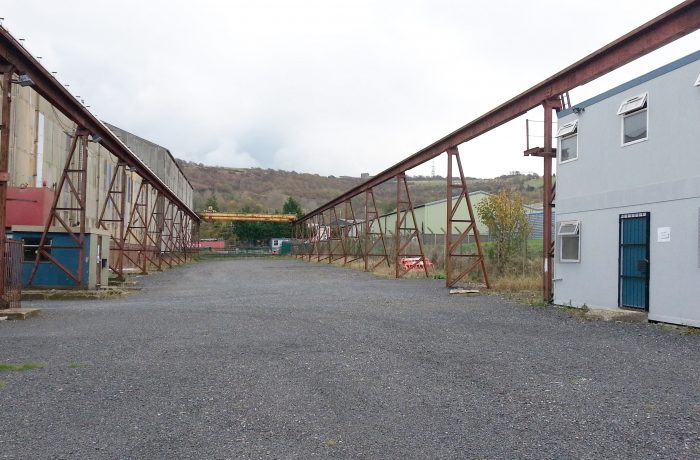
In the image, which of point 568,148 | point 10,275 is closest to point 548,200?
point 568,148

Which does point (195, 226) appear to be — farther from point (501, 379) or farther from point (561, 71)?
point (501, 379)

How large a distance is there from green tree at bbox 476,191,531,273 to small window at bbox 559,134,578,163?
28.8 feet

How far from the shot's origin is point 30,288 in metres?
17.7

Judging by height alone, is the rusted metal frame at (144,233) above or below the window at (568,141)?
below

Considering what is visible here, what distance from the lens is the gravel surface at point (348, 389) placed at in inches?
180

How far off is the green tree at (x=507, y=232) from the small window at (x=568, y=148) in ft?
28.8

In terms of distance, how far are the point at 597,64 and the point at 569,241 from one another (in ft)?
13.7

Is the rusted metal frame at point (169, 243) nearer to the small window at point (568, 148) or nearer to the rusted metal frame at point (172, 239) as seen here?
the rusted metal frame at point (172, 239)

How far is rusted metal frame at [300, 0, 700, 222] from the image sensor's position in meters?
11.1

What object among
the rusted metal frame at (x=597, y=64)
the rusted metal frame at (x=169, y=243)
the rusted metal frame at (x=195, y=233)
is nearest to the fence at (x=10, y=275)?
the rusted metal frame at (x=597, y=64)

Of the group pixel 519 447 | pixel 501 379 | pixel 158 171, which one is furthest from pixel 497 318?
pixel 158 171

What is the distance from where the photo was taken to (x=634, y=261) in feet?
39.7

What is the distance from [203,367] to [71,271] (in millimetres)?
12722

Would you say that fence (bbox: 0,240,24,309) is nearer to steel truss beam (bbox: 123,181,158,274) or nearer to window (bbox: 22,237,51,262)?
window (bbox: 22,237,51,262)
